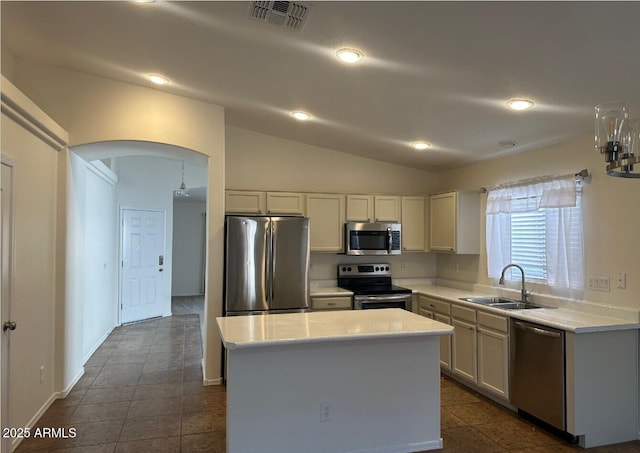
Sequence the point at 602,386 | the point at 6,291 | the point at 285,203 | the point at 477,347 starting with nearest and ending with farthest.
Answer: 1. the point at 6,291
2. the point at 602,386
3. the point at 477,347
4. the point at 285,203

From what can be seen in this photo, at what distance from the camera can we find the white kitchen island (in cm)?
245

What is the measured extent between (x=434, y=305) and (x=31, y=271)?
3.80 meters

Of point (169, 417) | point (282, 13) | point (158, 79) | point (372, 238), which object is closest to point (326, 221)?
point (372, 238)

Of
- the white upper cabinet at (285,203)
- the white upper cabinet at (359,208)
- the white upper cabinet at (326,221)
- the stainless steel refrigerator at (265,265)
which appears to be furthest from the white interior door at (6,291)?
the white upper cabinet at (359,208)

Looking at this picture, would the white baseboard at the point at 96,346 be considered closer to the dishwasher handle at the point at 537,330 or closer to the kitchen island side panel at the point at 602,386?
the dishwasher handle at the point at 537,330

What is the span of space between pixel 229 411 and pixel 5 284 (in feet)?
5.71

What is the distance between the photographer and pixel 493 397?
12.0ft

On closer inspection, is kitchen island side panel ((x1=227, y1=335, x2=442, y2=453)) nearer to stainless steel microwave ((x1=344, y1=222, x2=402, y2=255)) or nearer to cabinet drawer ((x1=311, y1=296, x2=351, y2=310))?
cabinet drawer ((x1=311, y1=296, x2=351, y2=310))

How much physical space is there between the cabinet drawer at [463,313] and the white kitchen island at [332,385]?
3.88 feet

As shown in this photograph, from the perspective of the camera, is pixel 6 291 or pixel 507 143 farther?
pixel 507 143

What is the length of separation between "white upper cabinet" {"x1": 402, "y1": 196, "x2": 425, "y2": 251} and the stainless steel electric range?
44 centimetres

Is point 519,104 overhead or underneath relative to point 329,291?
overhead

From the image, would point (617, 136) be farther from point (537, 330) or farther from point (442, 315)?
point (442, 315)

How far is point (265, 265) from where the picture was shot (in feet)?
13.5
